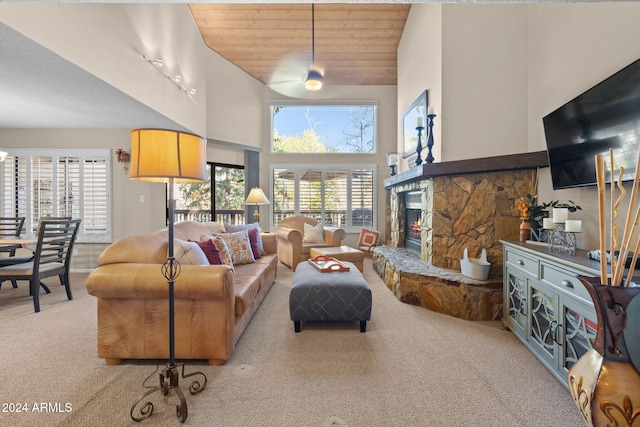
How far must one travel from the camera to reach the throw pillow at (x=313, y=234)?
5.24 m

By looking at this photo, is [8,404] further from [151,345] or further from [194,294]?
[194,294]

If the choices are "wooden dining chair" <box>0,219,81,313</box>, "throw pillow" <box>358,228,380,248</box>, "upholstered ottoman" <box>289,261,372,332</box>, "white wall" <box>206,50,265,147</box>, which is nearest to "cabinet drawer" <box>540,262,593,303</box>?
"upholstered ottoman" <box>289,261,372,332</box>

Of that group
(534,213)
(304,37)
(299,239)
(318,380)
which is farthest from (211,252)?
(304,37)

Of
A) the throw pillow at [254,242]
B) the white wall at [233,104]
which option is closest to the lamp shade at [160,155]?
the throw pillow at [254,242]

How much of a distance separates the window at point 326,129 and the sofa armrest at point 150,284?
4.78 m

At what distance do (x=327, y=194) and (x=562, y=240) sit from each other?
15.1 feet

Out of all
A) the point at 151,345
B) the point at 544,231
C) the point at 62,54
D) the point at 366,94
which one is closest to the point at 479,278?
the point at 544,231

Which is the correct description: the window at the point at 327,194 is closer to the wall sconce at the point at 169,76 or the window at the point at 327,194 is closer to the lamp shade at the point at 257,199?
the lamp shade at the point at 257,199

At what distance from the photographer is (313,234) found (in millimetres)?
5266

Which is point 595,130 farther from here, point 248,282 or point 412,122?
point 248,282

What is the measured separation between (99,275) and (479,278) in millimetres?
3233

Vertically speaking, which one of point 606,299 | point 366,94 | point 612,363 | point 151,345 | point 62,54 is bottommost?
point 151,345

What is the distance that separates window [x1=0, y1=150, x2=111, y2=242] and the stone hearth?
4705mm

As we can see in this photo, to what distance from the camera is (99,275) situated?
72.9 inches
